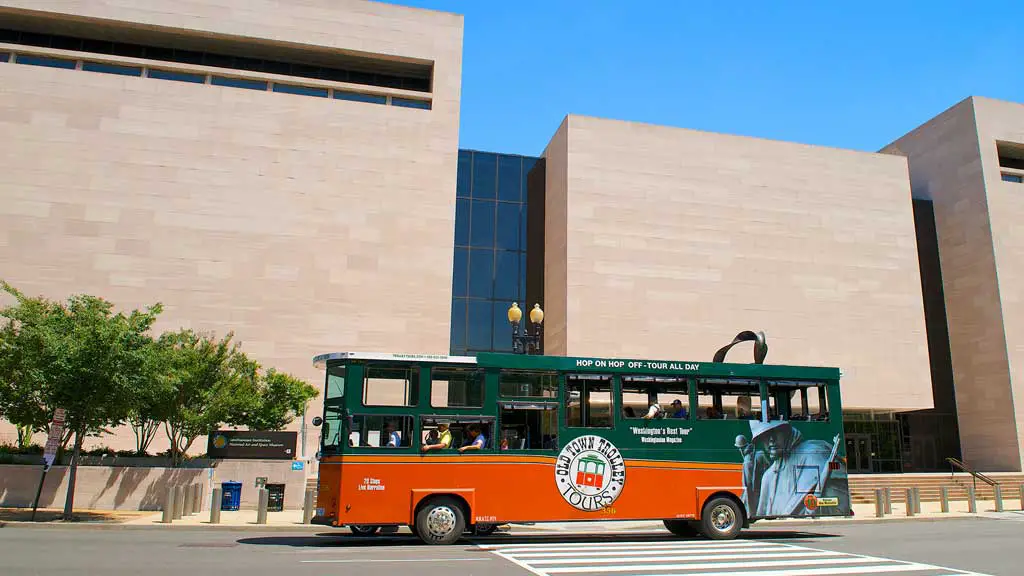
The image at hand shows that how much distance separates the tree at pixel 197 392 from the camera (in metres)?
22.9

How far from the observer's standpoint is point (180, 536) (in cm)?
1630

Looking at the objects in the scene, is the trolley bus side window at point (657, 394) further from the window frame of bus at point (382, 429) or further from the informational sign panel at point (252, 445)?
the informational sign panel at point (252, 445)

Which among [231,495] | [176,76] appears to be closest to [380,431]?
[231,495]

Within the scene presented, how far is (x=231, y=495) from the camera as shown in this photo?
22.8 m

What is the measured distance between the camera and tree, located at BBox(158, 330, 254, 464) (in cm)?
2289

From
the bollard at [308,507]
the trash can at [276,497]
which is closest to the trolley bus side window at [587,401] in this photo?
the bollard at [308,507]

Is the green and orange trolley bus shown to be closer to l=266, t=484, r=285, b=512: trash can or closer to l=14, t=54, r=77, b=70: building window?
l=266, t=484, r=285, b=512: trash can

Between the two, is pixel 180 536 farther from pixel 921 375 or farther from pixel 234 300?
pixel 921 375

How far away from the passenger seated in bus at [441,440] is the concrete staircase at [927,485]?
75.5 feet

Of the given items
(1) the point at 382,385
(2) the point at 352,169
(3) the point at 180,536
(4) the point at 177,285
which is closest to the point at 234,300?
(4) the point at 177,285

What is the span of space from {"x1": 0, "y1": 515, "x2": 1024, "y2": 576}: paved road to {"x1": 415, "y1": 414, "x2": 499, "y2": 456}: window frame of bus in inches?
A: 71.7

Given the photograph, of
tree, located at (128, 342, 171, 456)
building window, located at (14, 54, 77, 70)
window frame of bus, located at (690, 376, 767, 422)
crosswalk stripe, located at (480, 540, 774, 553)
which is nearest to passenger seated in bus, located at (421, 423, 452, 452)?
crosswalk stripe, located at (480, 540, 774, 553)

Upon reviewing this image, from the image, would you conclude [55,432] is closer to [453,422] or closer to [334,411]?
[334,411]

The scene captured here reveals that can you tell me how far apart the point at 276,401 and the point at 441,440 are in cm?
1466
